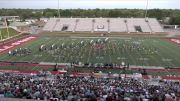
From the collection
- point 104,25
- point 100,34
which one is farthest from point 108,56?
point 104,25

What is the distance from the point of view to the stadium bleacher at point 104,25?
5738 cm

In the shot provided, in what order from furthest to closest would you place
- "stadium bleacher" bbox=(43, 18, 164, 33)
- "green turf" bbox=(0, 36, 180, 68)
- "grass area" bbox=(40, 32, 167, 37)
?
"stadium bleacher" bbox=(43, 18, 164, 33) < "grass area" bbox=(40, 32, 167, 37) < "green turf" bbox=(0, 36, 180, 68)

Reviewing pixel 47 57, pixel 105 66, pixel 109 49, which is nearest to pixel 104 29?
pixel 109 49

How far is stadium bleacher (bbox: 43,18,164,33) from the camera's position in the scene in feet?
188

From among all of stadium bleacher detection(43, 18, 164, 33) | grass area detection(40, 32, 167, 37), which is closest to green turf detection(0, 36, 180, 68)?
grass area detection(40, 32, 167, 37)

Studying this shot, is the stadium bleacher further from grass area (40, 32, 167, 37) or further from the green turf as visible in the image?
the green turf

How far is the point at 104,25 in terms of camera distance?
60031mm

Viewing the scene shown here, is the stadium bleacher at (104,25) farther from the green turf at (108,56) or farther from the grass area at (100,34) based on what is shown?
the green turf at (108,56)

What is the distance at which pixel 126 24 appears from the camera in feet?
199

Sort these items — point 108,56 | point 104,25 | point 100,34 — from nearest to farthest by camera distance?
point 108,56, point 100,34, point 104,25

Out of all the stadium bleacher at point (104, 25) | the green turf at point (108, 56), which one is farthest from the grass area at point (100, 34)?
the green turf at point (108, 56)

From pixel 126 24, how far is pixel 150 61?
115 ft

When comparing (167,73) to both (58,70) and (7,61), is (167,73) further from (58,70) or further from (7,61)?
(7,61)

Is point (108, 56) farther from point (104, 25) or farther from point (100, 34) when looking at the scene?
point (104, 25)
